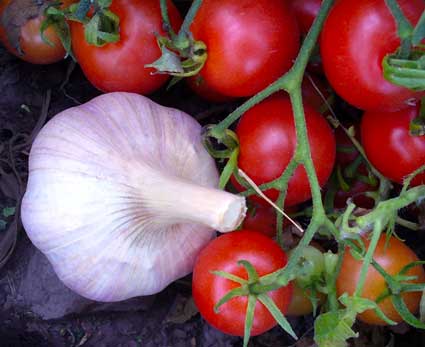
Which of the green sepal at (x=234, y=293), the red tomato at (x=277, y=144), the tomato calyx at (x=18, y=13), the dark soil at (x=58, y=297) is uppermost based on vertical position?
the tomato calyx at (x=18, y=13)

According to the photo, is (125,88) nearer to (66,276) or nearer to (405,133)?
(66,276)

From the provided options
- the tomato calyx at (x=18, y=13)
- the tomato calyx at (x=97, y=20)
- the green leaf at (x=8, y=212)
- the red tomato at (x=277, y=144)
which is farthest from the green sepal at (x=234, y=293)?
the tomato calyx at (x=18, y=13)

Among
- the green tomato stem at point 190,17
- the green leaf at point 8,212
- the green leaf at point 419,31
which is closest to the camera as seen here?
the green leaf at point 419,31

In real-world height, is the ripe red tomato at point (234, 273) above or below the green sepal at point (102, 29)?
below

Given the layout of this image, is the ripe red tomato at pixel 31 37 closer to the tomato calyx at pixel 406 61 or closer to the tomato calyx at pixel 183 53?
the tomato calyx at pixel 183 53

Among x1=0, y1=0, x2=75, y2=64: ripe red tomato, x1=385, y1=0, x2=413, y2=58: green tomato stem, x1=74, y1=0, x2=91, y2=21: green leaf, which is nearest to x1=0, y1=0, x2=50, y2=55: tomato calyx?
x1=0, y1=0, x2=75, y2=64: ripe red tomato

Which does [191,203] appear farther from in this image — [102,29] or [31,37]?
[31,37]

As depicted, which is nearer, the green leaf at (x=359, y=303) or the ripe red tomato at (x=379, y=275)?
the green leaf at (x=359, y=303)

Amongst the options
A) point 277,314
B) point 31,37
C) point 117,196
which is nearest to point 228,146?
point 117,196
